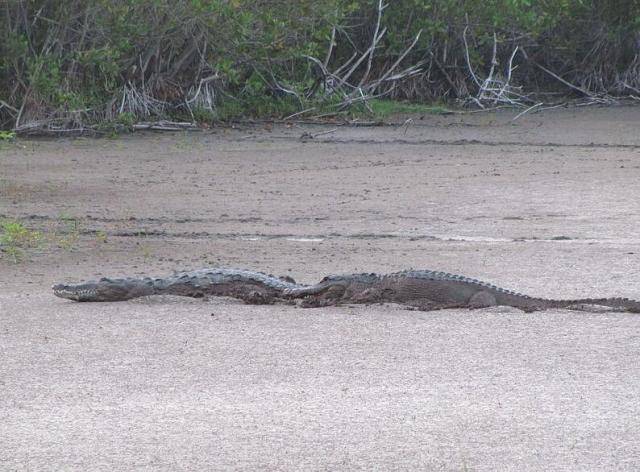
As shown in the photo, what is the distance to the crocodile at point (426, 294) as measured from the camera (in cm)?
630

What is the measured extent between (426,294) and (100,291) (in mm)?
1709

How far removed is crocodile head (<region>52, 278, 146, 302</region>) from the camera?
6.54 meters

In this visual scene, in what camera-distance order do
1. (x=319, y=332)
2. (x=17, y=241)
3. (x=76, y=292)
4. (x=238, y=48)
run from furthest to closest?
1. (x=238, y=48)
2. (x=17, y=241)
3. (x=76, y=292)
4. (x=319, y=332)

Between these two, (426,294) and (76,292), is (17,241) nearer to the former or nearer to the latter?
(76,292)

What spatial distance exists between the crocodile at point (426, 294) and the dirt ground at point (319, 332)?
86 millimetres

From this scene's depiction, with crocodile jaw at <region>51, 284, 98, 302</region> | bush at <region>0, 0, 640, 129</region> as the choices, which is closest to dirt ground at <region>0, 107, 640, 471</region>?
crocodile jaw at <region>51, 284, 98, 302</region>

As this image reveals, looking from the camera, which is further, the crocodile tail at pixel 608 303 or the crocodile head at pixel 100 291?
the crocodile head at pixel 100 291

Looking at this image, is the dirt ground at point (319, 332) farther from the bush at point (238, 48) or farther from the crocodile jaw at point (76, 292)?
the bush at point (238, 48)

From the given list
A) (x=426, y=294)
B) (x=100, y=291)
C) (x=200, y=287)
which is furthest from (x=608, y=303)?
(x=100, y=291)

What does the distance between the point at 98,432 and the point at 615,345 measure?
2.43 metres

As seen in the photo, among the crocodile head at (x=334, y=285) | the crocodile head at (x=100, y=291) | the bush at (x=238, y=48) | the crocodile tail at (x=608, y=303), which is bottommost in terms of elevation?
the bush at (x=238, y=48)

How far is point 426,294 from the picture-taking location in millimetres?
6438

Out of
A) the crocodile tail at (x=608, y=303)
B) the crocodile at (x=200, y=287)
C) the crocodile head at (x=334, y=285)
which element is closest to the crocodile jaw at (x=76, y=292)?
the crocodile at (x=200, y=287)

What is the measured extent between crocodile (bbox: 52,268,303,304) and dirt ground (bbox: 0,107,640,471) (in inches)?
3.1
